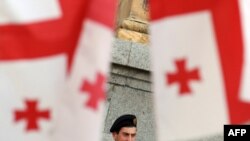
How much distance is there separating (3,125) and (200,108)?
772 millimetres

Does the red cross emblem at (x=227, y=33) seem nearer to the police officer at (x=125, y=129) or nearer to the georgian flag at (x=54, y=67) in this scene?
the georgian flag at (x=54, y=67)

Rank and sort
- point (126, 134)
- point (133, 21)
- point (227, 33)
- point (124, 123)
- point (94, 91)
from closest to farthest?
point (94, 91) < point (227, 33) < point (126, 134) < point (124, 123) < point (133, 21)

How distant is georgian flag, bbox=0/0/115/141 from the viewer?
115 inches

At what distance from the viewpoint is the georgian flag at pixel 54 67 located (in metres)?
2.93

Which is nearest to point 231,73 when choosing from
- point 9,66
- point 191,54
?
point 191,54

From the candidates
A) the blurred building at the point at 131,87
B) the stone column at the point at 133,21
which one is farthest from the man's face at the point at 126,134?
the stone column at the point at 133,21

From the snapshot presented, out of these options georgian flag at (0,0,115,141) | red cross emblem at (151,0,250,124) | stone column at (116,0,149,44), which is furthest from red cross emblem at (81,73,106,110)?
stone column at (116,0,149,44)

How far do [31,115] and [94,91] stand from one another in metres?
0.26

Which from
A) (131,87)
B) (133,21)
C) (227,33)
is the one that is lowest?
(227,33)

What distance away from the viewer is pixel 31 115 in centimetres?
295

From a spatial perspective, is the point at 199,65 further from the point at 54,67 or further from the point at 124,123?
the point at 124,123

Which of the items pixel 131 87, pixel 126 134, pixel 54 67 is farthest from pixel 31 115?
pixel 131 87

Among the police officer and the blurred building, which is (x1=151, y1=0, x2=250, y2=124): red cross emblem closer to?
the police officer

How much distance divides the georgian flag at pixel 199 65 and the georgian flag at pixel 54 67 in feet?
0.74
